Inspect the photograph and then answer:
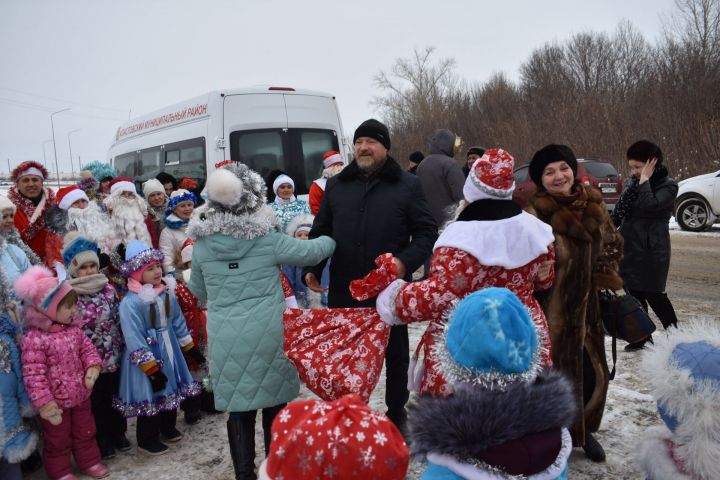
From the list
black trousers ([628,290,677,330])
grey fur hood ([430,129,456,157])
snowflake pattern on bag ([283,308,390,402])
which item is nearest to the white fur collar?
snowflake pattern on bag ([283,308,390,402])

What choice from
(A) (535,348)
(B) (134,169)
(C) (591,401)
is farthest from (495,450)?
(B) (134,169)

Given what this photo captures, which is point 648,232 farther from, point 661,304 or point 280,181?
point 280,181

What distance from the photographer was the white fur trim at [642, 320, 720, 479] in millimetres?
1906

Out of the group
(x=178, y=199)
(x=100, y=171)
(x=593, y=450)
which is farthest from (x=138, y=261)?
(x=100, y=171)

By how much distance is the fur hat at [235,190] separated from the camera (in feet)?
9.60

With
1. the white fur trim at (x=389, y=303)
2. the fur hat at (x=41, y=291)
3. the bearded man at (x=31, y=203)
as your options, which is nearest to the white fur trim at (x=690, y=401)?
the white fur trim at (x=389, y=303)

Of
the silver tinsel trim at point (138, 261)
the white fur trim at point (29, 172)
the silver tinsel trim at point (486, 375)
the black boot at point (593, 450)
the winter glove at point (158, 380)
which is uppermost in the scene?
the white fur trim at point (29, 172)

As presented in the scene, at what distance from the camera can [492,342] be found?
174 cm

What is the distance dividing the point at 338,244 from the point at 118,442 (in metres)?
2.04

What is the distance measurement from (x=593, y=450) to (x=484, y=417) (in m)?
1.99

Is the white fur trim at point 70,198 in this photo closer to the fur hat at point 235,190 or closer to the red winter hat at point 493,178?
the fur hat at point 235,190

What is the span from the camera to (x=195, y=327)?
4395 millimetres

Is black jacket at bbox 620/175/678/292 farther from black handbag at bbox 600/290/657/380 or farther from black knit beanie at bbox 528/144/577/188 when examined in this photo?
black knit beanie at bbox 528/144/577/188

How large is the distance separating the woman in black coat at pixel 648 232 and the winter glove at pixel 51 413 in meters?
4.35
